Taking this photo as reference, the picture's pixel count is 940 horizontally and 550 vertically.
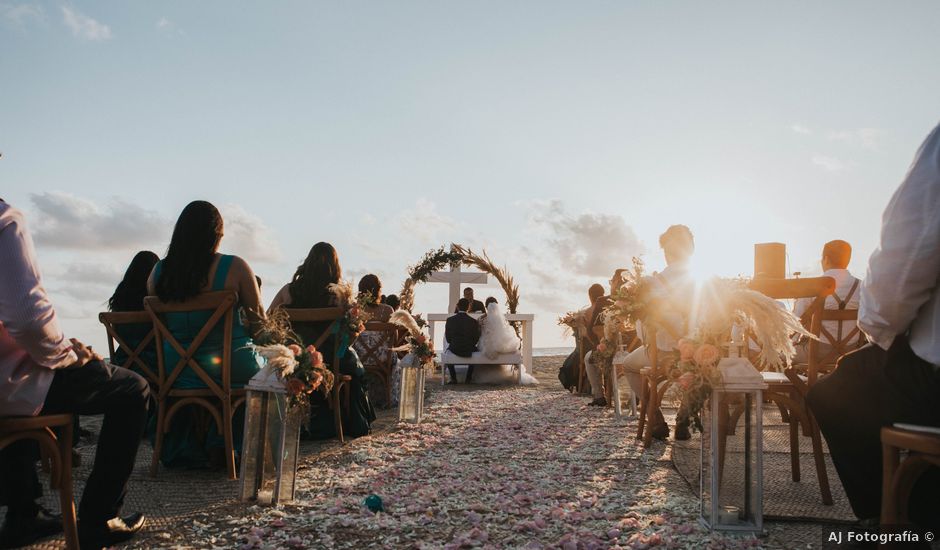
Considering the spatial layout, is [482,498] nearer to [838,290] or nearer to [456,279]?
[838,290]

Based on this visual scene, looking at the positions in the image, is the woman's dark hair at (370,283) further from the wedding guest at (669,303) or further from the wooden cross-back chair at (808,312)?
the wooden cross-back chair at (808,312)

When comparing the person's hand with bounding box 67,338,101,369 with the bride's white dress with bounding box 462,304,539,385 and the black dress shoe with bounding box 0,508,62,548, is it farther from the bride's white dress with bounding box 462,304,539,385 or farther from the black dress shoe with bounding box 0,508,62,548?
the bride's white dress with bounding box 462,304,539,385

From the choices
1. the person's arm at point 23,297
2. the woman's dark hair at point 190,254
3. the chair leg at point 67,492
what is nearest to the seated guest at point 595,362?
the woman's dark hair at point 190,254

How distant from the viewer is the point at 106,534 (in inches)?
115

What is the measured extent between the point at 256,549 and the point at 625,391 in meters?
9.34

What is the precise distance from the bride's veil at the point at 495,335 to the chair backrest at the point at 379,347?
422 cm

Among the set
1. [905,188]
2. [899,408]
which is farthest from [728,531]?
[905,188]

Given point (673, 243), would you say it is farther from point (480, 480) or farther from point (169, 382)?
point (169, 382)

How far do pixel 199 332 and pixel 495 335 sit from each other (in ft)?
27.8

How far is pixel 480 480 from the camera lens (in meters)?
4.31

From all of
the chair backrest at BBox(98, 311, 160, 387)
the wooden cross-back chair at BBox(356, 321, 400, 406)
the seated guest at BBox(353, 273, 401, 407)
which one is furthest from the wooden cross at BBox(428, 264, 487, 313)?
the chair backrest at BBox(98, 311, 160, 387)

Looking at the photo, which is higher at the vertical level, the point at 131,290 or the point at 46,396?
the point at 131,290

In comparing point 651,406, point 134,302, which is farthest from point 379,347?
point 651,406

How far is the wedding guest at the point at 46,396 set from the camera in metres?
2.37
